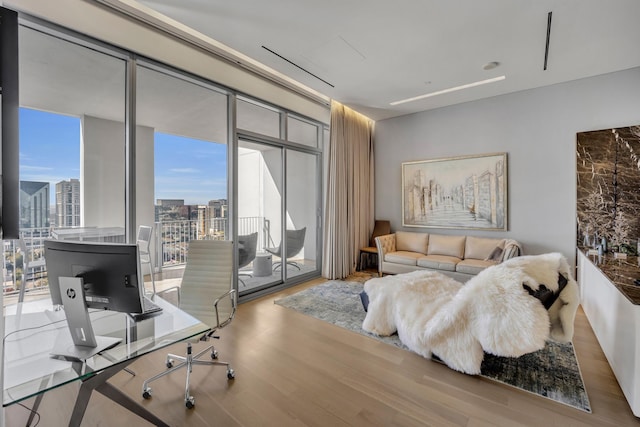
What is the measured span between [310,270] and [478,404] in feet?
11.1

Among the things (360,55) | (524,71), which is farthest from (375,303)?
(524,71)

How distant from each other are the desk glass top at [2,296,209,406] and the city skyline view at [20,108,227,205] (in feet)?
4.12

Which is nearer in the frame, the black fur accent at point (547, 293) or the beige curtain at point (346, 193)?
the black fur accent at point (547, 293)

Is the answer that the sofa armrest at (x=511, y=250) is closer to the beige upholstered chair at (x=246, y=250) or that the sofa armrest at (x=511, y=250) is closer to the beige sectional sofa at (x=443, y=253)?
the beige sectional sofa at (x=443, y=253)

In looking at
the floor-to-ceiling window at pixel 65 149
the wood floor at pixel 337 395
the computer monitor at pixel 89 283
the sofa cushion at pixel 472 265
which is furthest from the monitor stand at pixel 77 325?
the sofa cushion at pixel 472 265

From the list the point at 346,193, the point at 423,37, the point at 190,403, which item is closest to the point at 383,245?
the point at 346,193

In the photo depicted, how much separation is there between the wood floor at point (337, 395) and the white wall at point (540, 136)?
2.01 m

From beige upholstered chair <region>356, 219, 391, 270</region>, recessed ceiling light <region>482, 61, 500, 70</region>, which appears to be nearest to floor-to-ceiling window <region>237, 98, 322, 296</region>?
beige upholstered chair <region>356, 219, 391, 270</region>

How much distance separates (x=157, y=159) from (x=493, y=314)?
3.48 m

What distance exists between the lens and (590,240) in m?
3.66

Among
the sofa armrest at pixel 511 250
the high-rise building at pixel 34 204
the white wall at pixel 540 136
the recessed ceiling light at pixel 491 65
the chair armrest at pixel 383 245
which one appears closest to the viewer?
the high-rise building at pixel 34 204

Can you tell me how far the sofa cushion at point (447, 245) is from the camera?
15.0ft

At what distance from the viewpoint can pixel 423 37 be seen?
290cm

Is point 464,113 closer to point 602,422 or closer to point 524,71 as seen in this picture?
point 524,71
